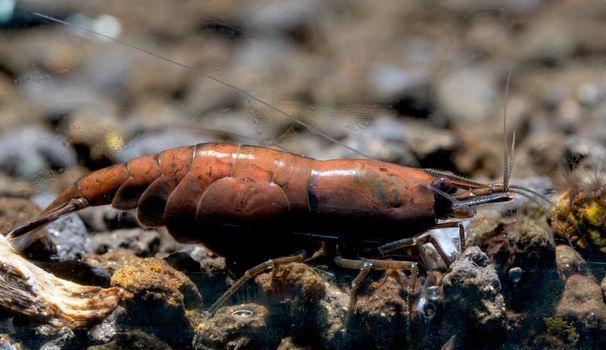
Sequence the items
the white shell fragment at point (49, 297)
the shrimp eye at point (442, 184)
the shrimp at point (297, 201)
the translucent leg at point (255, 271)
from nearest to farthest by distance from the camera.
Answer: the white shell fragment at point (49, 297)
the translucent leg at point (255, 271)
the shrimp at point (297, 201)
the shrimp eye at point (442, 184)

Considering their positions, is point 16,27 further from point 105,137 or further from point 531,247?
point 531,247

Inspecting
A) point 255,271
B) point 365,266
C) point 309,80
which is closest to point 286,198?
point 255,271

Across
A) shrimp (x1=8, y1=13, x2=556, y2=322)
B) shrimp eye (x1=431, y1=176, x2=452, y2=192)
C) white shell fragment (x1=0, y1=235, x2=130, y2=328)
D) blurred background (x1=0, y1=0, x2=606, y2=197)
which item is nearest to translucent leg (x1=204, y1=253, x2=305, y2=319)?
shrimp (x1=8, y1=13, x2=556, y2=322)

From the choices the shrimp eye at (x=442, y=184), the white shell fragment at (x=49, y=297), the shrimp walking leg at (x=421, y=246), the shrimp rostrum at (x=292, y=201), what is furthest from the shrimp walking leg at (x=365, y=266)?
the white shell fragment at (x=49, y=297)

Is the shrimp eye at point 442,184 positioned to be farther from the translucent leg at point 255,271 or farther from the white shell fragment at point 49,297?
the white shell fragment at point 49,297

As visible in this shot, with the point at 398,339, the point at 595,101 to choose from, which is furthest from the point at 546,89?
the point at 398,339
